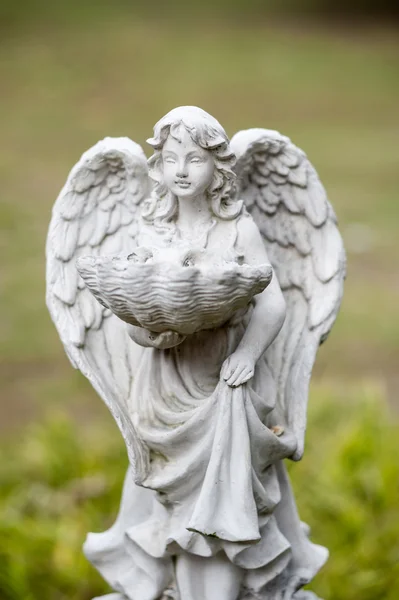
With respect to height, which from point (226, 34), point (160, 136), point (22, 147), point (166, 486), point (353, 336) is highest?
point (226, 34)

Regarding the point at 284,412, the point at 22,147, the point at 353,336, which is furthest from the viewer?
the point at 22,147

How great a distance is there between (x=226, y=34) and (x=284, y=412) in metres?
10.0

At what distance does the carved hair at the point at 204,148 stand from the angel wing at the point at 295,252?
24 cm

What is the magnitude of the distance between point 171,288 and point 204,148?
37 centimetres

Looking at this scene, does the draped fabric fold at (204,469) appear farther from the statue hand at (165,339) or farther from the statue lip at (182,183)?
the statue lip at (182,183)

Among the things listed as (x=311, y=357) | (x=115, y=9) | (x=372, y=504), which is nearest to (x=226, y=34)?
(x=115, y=9)

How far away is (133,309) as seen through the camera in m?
2.37

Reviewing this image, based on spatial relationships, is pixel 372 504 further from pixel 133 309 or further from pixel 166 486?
pixel 133 309

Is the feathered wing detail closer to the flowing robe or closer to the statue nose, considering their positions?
the flowing robe

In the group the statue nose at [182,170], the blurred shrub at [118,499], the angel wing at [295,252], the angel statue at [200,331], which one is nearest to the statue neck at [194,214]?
the angel statue at [200,331]

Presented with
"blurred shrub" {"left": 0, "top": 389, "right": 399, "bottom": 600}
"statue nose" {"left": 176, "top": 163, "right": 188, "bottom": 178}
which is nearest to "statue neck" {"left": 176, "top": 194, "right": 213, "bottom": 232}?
"statue nose" {"left": 176, "top": 163, "right": 188, "bottom": 178}

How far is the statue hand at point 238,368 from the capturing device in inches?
101

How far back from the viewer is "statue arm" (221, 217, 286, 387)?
2.58 meters

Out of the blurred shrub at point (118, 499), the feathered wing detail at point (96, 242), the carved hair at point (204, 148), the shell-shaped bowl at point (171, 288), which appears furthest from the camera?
the blurred shrub at point (118, 499)
